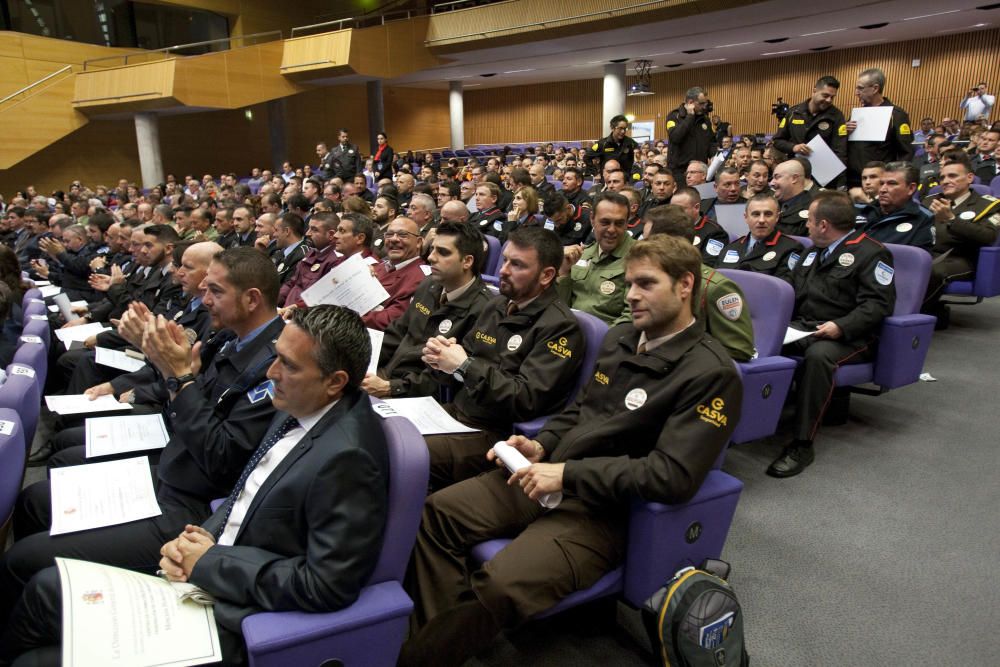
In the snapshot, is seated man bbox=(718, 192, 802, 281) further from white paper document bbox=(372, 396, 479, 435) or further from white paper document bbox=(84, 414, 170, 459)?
white paper document bbox=(84, 414, 170, 459)

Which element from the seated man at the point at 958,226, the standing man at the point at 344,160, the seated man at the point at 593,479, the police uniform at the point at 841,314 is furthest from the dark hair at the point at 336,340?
the standing man at the point at 344,160

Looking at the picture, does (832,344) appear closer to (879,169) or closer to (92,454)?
(879,169)

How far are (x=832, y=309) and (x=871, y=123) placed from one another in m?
2.27

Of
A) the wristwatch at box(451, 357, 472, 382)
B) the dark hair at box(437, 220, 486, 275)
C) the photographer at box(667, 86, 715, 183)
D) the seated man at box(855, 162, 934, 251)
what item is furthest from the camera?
the photographer at box(667, 86, 715, 183)

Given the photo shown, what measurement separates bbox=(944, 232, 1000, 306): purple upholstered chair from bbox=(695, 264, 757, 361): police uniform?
2.74 m

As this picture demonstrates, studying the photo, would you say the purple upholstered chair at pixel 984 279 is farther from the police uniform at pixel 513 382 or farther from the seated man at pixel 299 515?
the seated man at pixel 299 515

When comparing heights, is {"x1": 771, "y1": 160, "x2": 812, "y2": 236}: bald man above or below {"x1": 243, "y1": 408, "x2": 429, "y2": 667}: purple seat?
above

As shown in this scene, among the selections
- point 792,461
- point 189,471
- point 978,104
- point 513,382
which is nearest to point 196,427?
point 189,471

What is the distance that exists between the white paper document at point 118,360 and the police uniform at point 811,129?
4485mm

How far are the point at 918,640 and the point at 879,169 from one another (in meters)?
3.03

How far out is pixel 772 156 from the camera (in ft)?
16.5

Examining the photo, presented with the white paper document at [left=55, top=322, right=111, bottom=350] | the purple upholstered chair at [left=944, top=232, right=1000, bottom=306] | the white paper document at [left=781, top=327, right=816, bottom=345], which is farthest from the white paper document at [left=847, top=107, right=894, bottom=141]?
the white paper document at [left=55, top=322, right=111, bottom=350]

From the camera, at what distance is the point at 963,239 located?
4.11 metres

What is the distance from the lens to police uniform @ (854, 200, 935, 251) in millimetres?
3539
